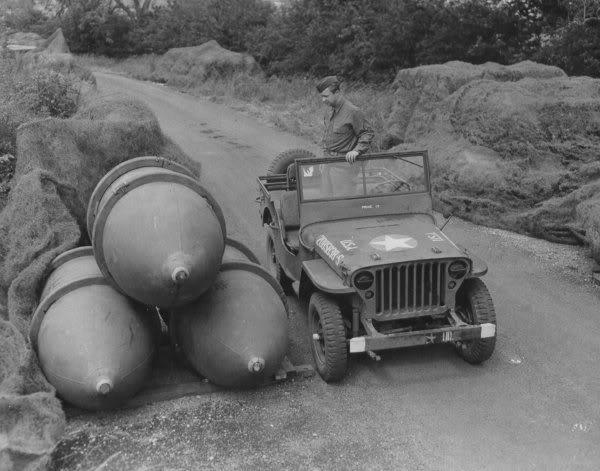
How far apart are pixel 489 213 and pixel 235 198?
417cm

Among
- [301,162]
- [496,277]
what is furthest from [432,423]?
[496,277]

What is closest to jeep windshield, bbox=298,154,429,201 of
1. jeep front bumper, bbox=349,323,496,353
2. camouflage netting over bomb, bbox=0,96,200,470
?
jeep front bumper, bbox=349,323,496,353

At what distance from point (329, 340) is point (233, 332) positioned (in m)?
0.88

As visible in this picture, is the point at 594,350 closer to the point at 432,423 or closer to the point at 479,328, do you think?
the point at 479,328

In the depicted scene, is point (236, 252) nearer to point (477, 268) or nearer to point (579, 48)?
point (477, 268)

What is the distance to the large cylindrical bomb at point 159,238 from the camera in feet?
18.7

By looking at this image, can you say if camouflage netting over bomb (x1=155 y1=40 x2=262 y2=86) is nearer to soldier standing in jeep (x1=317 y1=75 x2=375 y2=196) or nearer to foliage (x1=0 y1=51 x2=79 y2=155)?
foliage (x1=0 y1=51 x2=79 y2=155)

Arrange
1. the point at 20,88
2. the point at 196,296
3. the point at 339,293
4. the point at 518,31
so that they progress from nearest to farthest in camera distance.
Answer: the point at 196,296
the point at 339,293
the point at 20,88
the point at 518,31

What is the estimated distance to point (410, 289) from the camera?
6.68 meters

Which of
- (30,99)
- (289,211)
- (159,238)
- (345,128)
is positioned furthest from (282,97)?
(159,238)

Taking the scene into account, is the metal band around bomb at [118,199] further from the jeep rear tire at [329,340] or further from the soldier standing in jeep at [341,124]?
the soldier standing in jeep at [341,124]

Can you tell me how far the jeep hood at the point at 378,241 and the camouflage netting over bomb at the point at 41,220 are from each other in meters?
2.58

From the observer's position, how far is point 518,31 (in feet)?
64.6

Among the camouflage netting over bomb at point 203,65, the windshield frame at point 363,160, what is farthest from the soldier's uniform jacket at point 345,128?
the camouflage netting over bomb at point 203,65
